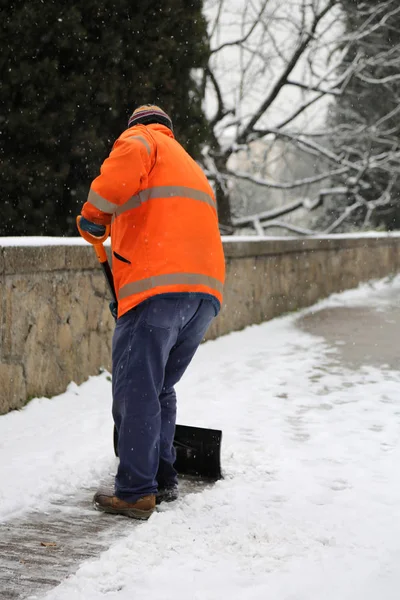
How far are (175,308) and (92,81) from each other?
5298mm

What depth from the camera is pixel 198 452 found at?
4117mm

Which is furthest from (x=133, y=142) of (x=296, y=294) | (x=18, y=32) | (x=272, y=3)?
(x=272, y=3)

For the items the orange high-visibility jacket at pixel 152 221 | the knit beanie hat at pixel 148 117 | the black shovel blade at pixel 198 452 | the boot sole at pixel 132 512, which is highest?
the knit beanie hat at pixel 148 117

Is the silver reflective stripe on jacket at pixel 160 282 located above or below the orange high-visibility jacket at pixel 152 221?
below

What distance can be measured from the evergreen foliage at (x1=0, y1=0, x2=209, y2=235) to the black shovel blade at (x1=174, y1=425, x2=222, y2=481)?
4.20 metres

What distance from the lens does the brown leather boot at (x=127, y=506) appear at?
3541 millimetres

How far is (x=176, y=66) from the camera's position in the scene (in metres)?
9.66

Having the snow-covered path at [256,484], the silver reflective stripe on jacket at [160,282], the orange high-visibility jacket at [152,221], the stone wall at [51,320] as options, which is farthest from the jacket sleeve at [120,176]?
the stone wall at [51,320]

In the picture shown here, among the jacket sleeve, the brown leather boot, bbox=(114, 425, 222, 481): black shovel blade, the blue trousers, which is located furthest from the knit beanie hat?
the brown leather boot

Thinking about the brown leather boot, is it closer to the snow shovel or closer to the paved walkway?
the paved walkway

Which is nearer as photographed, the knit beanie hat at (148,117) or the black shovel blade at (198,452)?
the knit beanie hat at (148,117)

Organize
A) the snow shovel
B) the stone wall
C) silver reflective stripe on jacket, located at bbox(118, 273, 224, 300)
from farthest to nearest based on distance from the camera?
the stone wall → the snow shovel → silver reflective stripe on jacket, located at bbox(118, 273, 224, 300)

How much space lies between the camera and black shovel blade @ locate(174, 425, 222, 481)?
4.07 m

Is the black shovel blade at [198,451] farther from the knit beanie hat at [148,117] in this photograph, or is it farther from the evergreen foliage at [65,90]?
the evergreen foliage at [65,90]
